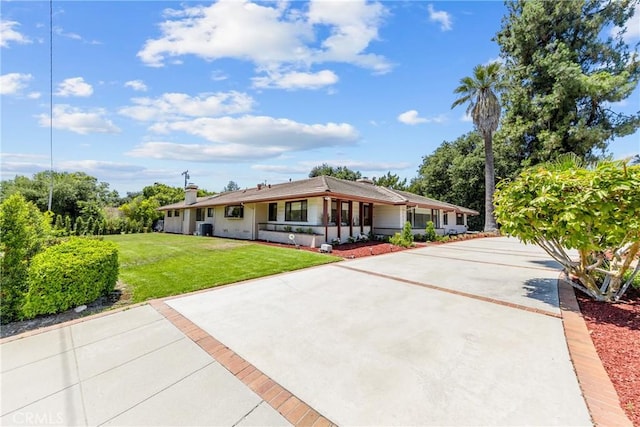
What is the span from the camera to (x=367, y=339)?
12.6 feet

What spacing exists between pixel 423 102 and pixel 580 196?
11.7 m

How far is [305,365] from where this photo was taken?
3.18m

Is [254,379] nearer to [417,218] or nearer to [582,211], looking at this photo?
[582,211]

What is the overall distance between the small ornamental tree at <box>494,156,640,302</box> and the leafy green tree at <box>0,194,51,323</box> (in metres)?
9.51

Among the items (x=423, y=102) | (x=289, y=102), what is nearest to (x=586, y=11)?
(x=423, y=102)

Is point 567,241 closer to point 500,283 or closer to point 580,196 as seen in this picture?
point 580,196

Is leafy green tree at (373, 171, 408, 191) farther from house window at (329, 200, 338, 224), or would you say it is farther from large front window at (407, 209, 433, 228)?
house window at (329, 200, 338, 224)

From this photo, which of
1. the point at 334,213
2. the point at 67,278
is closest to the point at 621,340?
the point at 67,278

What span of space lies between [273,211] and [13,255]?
530 inches

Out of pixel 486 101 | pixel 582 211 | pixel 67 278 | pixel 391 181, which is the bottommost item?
pixel 67 278

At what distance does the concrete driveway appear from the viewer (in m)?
2.43

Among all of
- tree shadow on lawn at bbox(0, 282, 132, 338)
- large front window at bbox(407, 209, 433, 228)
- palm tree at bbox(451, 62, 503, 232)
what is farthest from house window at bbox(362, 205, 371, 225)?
tree shadow on lawn at bbox(0, 282, 132, 338)

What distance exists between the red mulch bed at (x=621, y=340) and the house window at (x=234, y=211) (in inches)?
697

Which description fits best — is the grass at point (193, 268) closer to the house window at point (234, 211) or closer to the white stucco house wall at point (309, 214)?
the white stucco house wall at point (309, 214)
